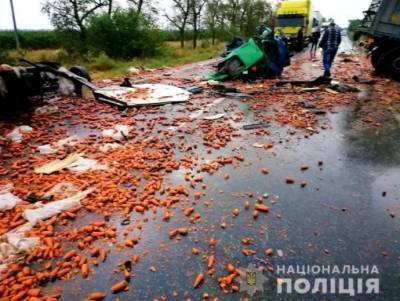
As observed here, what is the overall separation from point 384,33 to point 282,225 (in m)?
11.3

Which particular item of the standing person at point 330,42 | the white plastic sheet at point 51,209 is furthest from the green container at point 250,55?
the white plastic sheet at point 51,209

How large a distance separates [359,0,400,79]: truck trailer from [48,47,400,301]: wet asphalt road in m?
8.03

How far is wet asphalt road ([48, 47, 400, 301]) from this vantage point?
102 inches

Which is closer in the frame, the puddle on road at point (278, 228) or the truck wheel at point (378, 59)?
the puddle on road at point (278, 228)

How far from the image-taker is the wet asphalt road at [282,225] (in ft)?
8.49

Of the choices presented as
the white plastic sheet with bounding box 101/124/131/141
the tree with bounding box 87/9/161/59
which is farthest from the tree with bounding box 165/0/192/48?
the white plastic sheet with bounding box 101/124/131/141

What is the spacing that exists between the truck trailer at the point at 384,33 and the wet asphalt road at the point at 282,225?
8028 millimetres

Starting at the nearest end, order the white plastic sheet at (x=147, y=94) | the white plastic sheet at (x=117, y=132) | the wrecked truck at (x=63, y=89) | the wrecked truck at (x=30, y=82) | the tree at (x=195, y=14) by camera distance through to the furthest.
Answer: the white plastic sheet at (x=117, y=132) < the wrecked truck at (x=30, y=82) < the wrecked truck at (x=63, y=89) < the white plastic sheet at (x=147, y=94) < the tree at (x=195, y=14)

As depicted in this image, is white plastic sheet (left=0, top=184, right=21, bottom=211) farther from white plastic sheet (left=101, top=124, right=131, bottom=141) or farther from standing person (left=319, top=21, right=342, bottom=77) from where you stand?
standing person (left=319, top=21, right=342, bottom=77)

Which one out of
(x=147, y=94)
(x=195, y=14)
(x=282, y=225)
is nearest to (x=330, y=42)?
(x=147, y=94)

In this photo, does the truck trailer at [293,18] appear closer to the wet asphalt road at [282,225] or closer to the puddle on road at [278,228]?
the wet asphalt road at [282,225]

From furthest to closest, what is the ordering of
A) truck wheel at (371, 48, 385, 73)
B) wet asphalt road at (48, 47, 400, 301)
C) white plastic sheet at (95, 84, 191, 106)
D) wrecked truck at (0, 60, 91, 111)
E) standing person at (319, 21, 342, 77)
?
truck wheel at (371, 48, 385, 73) → standing person at (319, 21, 342, 77) → white plastic sheet at (95, 84, 191, 106) → wrecked truck at (0, 60, 91, 111) → wet asphalt road at (48, 47, 400, 301)

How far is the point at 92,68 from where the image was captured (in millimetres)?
16734

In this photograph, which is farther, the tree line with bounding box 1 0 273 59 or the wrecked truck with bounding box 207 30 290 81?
the tree line with bounding box 1 0 273 59
